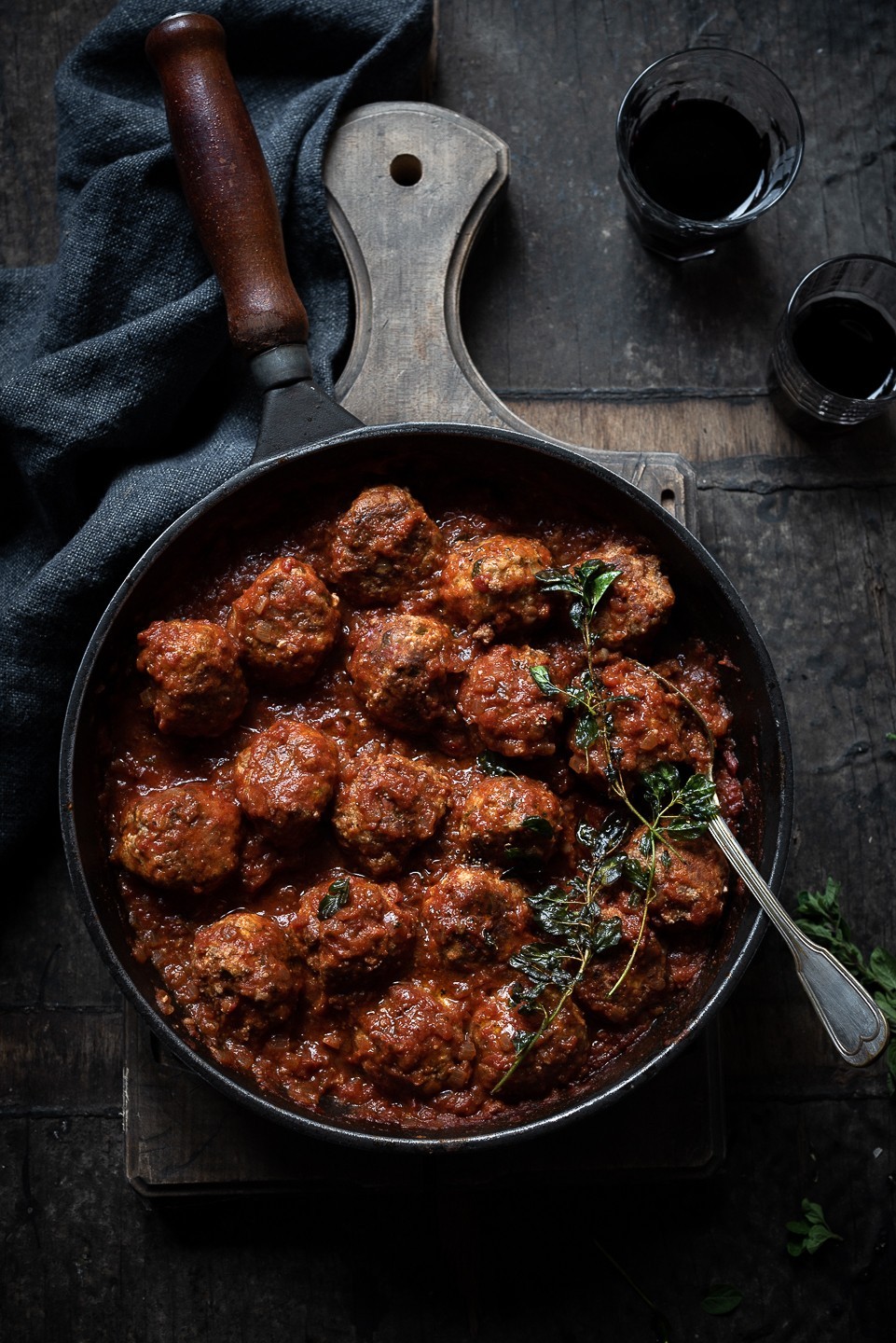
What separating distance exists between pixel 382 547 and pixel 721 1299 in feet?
9.12

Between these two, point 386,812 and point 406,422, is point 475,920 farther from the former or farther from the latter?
point 406,422

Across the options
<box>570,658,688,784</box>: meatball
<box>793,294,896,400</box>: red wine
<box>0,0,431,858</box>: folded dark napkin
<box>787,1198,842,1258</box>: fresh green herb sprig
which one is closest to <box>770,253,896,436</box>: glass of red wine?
<box>793,294,896,400</box>: red wine

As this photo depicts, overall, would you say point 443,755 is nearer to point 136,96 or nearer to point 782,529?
point 782,529

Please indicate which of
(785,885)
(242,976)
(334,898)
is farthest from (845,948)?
(242,976)

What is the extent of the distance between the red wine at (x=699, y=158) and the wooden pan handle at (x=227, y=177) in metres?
1.41

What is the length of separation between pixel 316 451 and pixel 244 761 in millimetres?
941

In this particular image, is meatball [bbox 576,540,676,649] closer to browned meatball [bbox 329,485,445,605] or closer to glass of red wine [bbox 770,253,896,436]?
browned meatball [bbox 329,485,445,605]

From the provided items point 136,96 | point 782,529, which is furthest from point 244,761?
point 136,96

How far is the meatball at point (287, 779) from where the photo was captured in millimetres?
2975

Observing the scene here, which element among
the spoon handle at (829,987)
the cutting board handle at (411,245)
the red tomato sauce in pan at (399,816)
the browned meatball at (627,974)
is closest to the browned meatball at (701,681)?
the red tomato sauce in pan at (399,816)

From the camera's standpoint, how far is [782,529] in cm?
383

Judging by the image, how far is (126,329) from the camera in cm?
343

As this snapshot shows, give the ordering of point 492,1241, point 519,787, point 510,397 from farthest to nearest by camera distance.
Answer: point 510,397 → point 492,1241 → point 519,787

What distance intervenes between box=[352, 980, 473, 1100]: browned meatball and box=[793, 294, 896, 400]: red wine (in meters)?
2.54
